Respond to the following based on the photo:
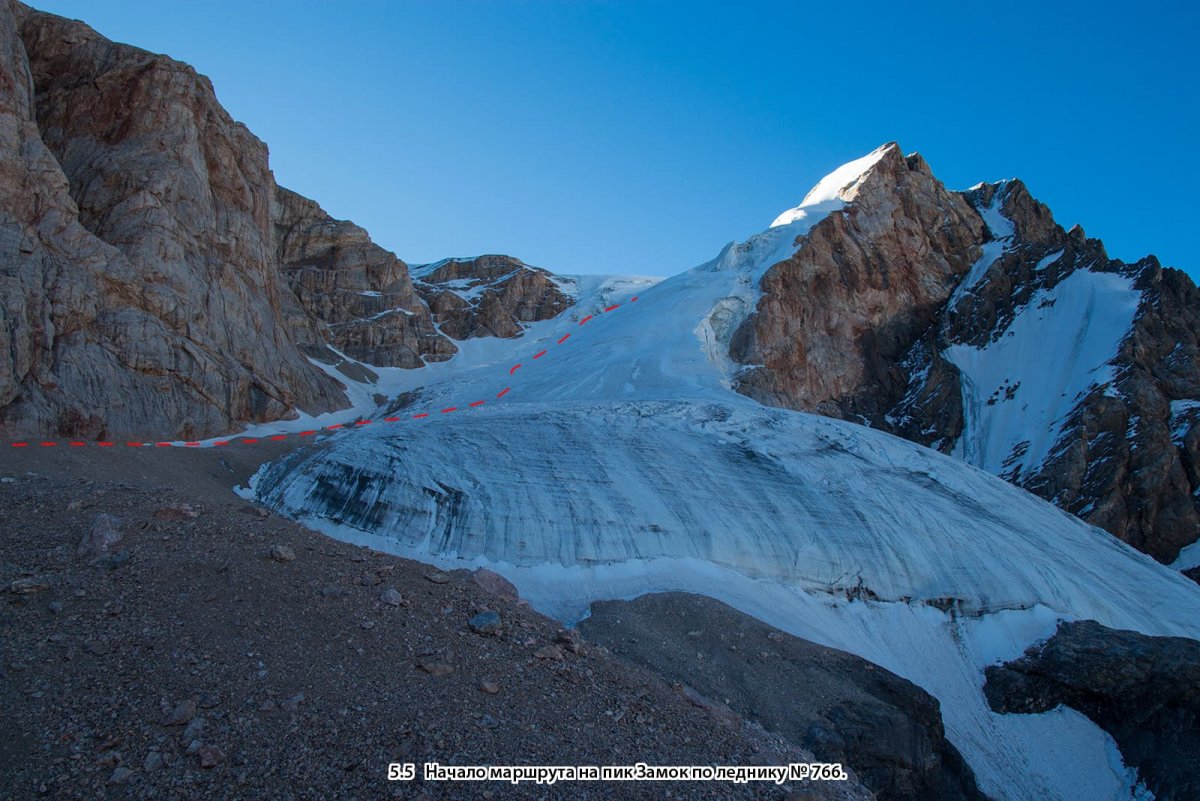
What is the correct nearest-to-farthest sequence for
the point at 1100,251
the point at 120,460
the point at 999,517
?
the point at 120,460, the point at 999,517, the point at 1100,251

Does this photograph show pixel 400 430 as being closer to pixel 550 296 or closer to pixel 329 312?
pixel 329 312

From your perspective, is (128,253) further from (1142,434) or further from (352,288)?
(1142,434)

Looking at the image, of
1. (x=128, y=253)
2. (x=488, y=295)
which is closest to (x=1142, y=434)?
(x=128, y=253)

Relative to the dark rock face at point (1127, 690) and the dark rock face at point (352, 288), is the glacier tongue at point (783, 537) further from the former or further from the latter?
the dark rock face at point (352, 288)

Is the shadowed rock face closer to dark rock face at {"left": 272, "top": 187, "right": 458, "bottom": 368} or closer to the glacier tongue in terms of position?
the glacier tongue

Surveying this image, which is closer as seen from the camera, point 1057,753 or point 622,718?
A: point 622,718

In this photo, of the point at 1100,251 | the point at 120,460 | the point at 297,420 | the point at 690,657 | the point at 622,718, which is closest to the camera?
the point at 622,718

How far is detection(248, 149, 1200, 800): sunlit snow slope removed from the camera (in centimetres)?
1581

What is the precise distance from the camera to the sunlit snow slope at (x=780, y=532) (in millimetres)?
15812

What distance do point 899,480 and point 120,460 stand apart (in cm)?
2007

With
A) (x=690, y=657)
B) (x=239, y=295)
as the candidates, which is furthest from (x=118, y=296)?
(x=690, y=657)

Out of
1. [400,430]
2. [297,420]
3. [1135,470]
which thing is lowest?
[297,420]

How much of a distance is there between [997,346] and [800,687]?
4748cm

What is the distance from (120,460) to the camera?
18.1 m
